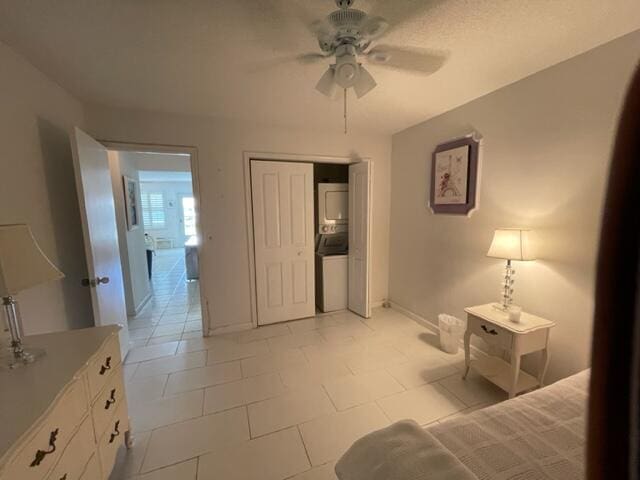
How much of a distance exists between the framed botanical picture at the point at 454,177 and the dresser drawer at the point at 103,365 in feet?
9.29

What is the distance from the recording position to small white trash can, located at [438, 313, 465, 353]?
2613 millimetres

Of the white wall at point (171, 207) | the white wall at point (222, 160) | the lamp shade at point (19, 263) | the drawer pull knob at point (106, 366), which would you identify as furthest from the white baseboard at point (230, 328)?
the white wall at point (171, 207)

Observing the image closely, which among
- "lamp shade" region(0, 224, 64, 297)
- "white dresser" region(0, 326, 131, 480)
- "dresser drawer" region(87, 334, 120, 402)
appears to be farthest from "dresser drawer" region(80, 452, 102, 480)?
"lamp shade" region(0, 224, 64, 297)

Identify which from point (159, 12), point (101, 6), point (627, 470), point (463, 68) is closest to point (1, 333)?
point (101, 6)

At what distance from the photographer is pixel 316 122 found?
3057 millimetres

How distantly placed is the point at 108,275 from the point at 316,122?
2.44 metres

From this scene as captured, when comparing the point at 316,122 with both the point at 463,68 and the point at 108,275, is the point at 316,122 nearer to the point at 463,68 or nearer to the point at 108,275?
the point at 463,68

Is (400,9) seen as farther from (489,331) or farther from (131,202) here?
(131,202)

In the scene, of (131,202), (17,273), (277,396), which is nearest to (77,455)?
(17,273)

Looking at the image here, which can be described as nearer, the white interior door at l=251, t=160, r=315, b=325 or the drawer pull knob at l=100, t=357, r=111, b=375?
the drawer pull knob at l=100, t=357, r=111, b=375

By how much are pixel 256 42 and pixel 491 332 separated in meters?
2.45

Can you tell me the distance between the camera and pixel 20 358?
1.21 m

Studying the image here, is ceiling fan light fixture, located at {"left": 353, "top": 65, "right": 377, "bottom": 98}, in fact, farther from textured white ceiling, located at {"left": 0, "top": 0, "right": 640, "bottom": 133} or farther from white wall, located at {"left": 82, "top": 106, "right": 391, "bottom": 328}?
white wall, located at {"left": 82, "top": 106, "right": 391, "bottom": 328}

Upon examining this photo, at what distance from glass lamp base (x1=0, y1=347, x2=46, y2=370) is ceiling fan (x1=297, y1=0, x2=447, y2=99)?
79.2 inches
